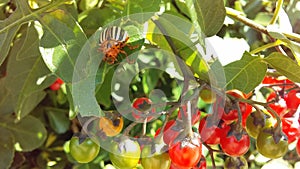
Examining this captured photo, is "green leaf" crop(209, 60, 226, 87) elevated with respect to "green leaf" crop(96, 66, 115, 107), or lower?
elevated

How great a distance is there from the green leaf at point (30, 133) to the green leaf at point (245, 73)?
41 centimetres

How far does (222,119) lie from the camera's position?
0.73m

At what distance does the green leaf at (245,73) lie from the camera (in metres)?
0.69

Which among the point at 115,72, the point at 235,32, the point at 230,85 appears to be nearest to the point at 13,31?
the point at 115,72

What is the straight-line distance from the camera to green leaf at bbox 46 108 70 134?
105 cm

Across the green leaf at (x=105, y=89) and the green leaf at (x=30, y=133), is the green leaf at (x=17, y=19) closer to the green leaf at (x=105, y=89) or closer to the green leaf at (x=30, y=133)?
the green leaf at (x=105, y=89)

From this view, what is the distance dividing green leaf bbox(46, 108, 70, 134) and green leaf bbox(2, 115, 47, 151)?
53mm

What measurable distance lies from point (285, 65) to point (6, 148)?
19.4 inches

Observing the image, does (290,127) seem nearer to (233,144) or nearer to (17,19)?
(233,144)

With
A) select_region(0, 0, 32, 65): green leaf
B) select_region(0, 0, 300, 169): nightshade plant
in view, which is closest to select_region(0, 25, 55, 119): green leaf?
select_region(0, 0, 300, 169): nightshade plant

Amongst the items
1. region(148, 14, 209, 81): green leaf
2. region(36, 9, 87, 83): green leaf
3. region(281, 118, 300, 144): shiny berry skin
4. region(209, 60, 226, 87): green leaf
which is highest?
region(36, 9, 87, 83): green leaf

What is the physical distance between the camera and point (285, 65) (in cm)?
68

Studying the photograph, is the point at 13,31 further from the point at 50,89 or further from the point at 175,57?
the point at 50,89

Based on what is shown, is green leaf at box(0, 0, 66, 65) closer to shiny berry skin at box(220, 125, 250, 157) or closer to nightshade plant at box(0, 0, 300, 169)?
nightshade plant at box(0, 0, 300, 169)
